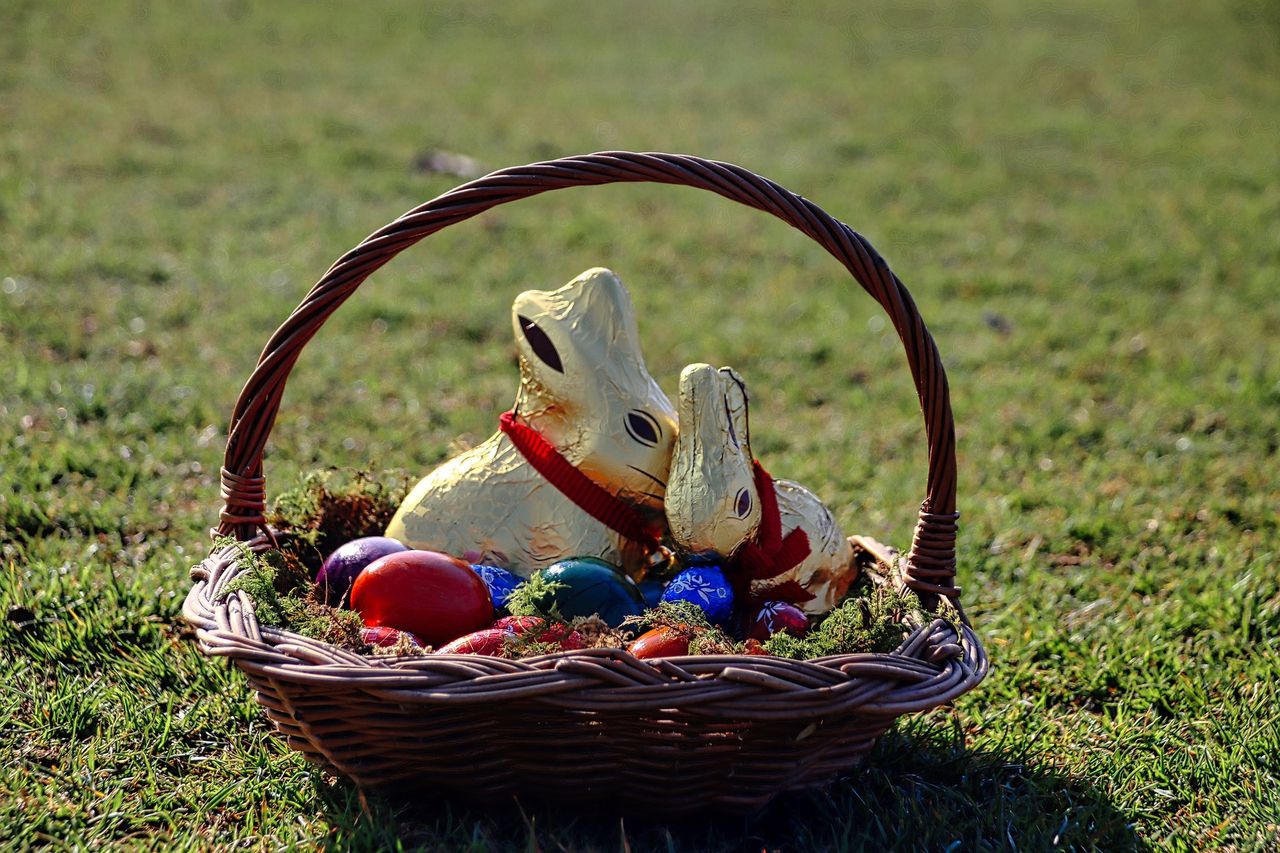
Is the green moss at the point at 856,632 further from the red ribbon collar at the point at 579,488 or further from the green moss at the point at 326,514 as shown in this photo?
the green moss at the point at 326,514

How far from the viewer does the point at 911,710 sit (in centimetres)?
212

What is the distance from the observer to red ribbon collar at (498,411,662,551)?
9.12ft

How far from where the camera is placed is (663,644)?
7.62 feet

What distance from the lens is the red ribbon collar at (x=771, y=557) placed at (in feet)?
8.80

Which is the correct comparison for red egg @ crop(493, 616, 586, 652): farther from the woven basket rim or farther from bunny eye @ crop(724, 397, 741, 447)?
bunny eye @ crop(724, 397, 741, 447)

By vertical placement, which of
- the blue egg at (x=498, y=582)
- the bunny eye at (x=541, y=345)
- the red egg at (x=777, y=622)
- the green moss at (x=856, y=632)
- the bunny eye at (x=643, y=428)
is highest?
the bunny eye at (x=541, y=345)

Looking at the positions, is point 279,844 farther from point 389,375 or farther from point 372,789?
point 389,375

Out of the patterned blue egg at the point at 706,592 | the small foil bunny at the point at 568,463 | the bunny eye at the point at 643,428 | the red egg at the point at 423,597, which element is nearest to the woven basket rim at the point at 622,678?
the red egg at the point at 423,597

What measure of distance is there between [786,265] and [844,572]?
439cm

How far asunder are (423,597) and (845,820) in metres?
0.98

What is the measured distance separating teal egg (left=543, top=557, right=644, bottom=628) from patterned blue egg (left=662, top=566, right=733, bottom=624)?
0.08m

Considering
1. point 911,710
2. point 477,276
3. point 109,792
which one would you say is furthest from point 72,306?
point 911,710

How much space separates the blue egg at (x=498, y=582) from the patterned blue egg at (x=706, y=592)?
1.14 ft

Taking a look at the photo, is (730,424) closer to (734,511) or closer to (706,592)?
(734,511)
